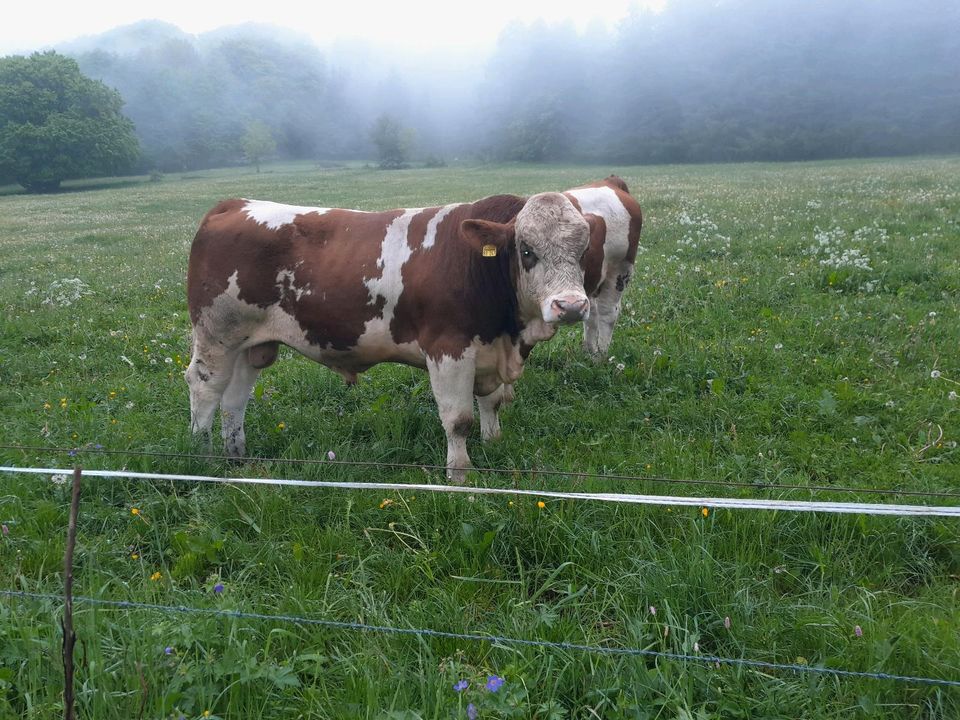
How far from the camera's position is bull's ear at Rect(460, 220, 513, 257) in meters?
4.97

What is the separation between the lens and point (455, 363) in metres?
5.27

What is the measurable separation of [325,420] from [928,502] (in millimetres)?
4977

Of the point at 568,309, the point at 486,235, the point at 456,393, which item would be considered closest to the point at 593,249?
the point at 486,235

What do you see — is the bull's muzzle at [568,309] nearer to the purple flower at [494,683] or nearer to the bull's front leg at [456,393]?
the bull's front leg at [456,393]

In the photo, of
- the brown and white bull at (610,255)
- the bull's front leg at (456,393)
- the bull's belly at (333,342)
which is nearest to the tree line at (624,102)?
the brown and white bull at (610,255)

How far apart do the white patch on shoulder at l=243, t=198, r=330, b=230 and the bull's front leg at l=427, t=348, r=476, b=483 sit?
183cm

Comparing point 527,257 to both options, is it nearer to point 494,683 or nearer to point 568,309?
point 568,309

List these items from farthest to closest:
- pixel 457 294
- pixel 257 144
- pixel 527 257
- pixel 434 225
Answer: pixel 257 144
pixel 434 225
pixel 457 294
pixel 527 257

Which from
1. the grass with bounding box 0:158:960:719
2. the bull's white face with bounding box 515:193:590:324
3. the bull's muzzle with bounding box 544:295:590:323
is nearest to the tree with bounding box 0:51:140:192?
the grass with bounding box 0:158:960:719

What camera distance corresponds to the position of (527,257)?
5.02 metres

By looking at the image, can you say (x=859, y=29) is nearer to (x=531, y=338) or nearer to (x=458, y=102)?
(x=458, y=102)

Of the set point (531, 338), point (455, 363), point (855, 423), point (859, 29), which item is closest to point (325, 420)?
point (455, 363)

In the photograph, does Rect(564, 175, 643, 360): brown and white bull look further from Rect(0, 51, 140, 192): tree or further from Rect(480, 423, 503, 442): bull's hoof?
Rect(0, 51, 140, 192): tree

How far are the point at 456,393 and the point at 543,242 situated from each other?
1351 millimetres
